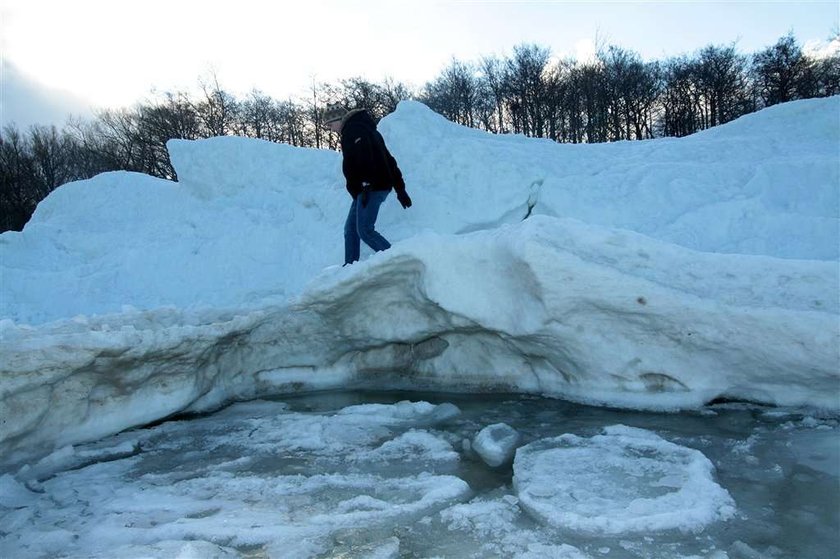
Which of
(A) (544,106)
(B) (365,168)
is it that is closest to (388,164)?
(B) (365,168)

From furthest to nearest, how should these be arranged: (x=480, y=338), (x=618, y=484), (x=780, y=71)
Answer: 1. (x=780, y=71)
2. (x=480, y=338)
3. (x=618, y=484)

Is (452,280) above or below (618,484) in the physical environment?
above

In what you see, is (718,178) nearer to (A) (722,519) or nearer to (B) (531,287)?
(B) (531,287)

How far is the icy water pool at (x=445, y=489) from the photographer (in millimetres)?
2180

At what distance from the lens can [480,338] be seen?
4.16 metres

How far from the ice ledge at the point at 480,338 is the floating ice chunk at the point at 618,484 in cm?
69

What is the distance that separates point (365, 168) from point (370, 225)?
0.46 m

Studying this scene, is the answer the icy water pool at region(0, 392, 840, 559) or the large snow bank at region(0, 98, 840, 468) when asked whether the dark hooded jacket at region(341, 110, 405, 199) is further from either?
the icy water pool at region(0, 392, 840, 559)

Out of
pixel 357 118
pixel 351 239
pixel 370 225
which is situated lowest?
pixel 351 239

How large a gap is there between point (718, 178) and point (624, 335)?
326 cm

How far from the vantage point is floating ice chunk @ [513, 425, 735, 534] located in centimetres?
223

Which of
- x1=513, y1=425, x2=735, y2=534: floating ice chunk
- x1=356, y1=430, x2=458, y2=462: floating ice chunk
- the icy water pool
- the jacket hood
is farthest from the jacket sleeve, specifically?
x1=513, y1=425, x2=735, y2=534: floating ice chunk

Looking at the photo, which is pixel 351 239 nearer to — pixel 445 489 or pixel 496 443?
pixel 496 443

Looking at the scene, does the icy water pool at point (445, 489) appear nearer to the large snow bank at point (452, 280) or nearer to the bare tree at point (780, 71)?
the large snow bank at point (452, 280)
